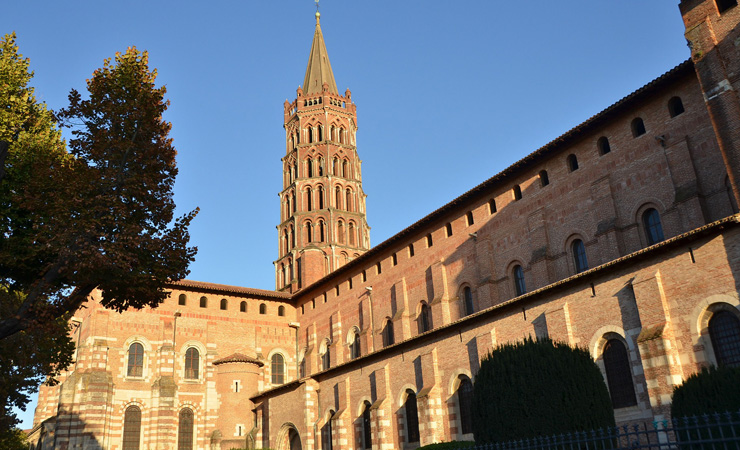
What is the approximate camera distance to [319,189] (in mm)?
54062

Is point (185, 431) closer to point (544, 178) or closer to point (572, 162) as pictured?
point (544, 178)

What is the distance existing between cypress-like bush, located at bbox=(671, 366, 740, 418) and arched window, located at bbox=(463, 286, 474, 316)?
15378mm

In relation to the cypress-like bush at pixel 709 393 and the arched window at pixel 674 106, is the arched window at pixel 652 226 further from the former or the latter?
the cypress-like bush at pixel 709 393

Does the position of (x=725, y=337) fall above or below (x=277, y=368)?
below

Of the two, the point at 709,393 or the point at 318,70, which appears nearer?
the point at 709,393

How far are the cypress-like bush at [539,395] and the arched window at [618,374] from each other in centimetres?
228

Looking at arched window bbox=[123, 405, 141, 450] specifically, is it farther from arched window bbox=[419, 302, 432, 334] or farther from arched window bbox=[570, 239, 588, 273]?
arched window bbox=[570, 239, 588, 273]

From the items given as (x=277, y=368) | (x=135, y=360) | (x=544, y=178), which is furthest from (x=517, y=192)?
(x=135, y=360)

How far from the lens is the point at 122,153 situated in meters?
16.4

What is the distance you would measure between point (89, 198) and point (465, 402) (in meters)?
15.6

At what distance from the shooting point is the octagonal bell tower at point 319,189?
1998 inches

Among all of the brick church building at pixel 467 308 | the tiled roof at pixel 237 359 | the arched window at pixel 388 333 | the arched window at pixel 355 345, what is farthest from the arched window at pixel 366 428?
the tiled roof at pixel 237 359

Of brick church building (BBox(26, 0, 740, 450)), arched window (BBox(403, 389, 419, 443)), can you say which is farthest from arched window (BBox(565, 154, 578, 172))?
arched window (BBox(403, 389, 419, 443))

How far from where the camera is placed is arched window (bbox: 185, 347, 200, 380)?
38.1 m
